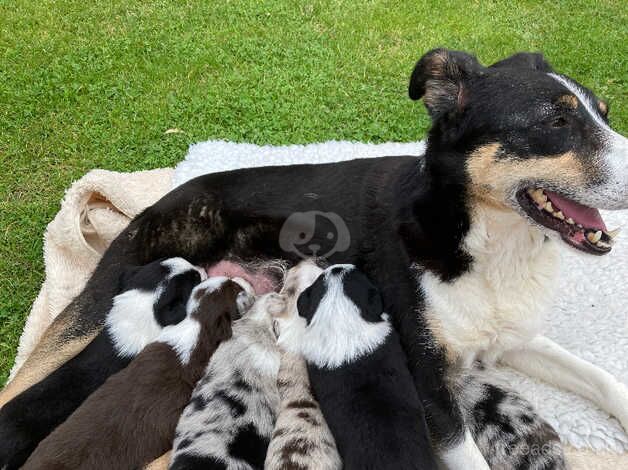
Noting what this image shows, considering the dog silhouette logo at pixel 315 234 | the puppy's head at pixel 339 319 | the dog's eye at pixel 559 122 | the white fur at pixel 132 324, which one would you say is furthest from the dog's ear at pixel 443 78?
the white fur at pixel 132 324

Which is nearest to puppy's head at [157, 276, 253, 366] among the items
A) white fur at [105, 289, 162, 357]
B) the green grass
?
white fur at [105, 289, 162, 357]

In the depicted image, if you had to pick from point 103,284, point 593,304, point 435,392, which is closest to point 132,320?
point 103,284

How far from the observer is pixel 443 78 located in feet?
13.1

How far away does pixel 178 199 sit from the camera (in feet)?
16.1

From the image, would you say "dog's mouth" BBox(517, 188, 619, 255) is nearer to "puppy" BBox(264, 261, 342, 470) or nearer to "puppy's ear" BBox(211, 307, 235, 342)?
"puppy" BBox(264, 261, 342, 470)

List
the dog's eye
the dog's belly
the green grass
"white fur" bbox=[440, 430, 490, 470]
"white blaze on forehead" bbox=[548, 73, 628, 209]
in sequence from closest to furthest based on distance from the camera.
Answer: "white blaze on forehead" bbox=[548, 73, 628, 209] < the dog's eye < "white fur" bbox=[440, 430, 490, 470] < the dog's belly < the green grass

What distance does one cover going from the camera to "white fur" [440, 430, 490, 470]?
3.78 meters

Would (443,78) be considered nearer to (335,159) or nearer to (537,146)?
(537,146)

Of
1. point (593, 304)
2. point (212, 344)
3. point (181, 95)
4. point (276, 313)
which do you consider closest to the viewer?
point (212, 344)

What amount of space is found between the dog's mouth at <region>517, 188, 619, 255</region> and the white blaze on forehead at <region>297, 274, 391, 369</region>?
3.30 ft

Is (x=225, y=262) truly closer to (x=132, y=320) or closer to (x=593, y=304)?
(x=132, y=320)

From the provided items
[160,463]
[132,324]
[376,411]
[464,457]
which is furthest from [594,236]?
[132,324]

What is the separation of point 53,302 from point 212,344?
6.06 feet

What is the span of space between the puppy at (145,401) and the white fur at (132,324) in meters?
0.14
